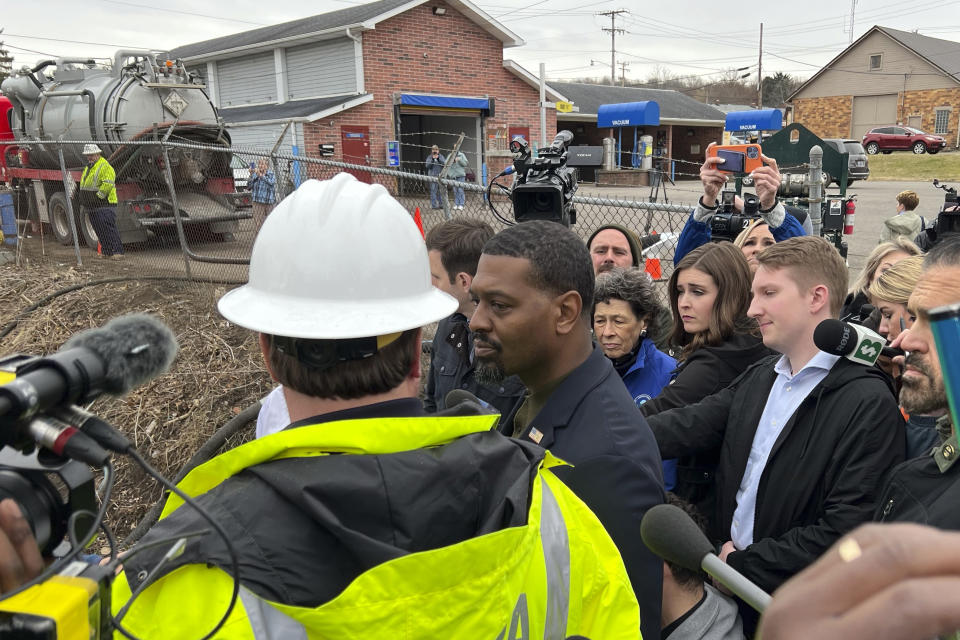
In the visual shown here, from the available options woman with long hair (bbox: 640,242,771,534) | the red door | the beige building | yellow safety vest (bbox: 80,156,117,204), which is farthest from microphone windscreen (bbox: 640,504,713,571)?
the beige building

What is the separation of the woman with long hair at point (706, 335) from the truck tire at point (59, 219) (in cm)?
1212

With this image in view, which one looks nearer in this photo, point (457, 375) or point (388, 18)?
point (457, 375)

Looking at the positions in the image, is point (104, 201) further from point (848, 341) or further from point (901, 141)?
point (901, 141)

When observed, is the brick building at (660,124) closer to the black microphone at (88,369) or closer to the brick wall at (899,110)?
the brick wall at (899,110)

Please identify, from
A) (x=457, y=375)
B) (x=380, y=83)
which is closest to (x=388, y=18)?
(x=380, y=83)

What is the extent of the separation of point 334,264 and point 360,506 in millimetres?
626

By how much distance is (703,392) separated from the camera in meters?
3.16

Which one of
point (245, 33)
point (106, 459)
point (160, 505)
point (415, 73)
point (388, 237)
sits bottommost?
point (160, 505)

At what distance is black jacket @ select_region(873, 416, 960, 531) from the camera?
1.71 metres

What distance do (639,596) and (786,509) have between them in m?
0.78

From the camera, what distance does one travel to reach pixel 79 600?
36.4 inches

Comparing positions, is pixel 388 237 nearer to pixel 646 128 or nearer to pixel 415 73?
pixel 415 73

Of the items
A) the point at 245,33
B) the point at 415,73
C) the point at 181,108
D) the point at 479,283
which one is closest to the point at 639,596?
the point at 479,283

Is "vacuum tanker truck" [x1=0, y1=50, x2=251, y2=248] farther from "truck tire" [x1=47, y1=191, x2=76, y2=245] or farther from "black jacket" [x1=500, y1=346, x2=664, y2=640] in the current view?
"black jacket" [x1=500, y1=346, x2=664, y2=640]
